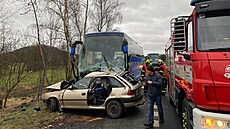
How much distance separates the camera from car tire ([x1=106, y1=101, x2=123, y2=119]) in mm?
7148

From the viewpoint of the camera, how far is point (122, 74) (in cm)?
791

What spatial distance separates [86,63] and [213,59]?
764 centimetres

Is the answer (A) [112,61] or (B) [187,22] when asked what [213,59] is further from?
(A) [112,61]

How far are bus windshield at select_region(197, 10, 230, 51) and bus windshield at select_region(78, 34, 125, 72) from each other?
675cm

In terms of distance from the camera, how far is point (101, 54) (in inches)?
407

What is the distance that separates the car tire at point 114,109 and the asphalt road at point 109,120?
0.17 m

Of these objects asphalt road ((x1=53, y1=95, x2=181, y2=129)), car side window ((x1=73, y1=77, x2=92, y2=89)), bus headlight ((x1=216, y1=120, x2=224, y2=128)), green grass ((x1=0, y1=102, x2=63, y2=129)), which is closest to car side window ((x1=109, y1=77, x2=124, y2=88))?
car side window ((x1=73, y1=77, x2=92, y2=89))

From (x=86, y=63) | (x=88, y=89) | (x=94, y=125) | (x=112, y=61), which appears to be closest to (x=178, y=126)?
(x=94, y=125)

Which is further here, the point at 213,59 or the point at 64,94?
the point at 64,94

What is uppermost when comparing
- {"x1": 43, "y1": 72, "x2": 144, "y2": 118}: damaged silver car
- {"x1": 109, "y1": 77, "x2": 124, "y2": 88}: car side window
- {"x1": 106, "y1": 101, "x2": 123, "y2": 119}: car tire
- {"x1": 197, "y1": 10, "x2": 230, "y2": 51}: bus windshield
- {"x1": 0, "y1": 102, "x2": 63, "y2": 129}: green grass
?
{"x1": 197, "y1": 10, "x2": 230, "y2": 51}: bus windshield

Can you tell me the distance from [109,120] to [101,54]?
409 centimetres

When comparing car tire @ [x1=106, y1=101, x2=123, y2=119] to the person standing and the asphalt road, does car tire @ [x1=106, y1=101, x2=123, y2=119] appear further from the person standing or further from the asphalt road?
the person standing

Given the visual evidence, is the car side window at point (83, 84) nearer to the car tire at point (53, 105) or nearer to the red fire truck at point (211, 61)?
the car tire at point (53, 105)

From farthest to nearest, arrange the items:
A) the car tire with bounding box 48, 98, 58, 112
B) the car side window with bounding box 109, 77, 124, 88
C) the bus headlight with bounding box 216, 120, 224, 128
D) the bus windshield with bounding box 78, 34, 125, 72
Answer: the bus windshield with bounding box 78, 34, 125, 72, the car tire with bounding box 48, 98, 58, 112, the car side window with bounding box 109, 77, 124, 88, the bus headlight with bounding box 216, 120, 224, 128
